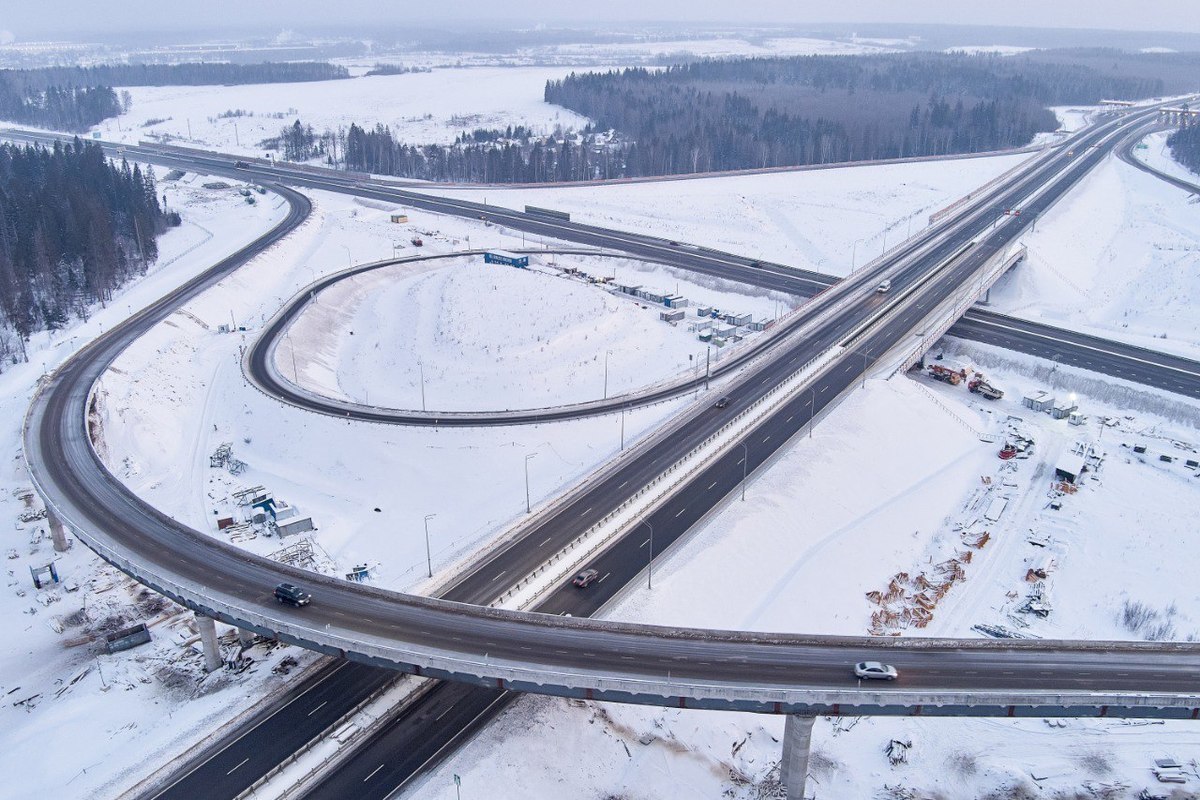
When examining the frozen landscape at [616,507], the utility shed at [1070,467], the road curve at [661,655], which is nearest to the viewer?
the road curve at [661,655]

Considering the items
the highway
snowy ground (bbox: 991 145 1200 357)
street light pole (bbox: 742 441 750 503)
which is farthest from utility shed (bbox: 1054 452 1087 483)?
snowy ground (bbox: 991 145 1200 357)

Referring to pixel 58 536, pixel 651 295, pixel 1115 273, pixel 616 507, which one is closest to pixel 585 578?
pixel 616 507

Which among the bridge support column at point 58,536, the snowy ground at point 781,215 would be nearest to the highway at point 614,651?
the bridge support column at point 58,536

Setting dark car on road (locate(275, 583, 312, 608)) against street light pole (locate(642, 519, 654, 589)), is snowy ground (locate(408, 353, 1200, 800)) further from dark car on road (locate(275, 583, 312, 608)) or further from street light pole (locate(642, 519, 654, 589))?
dark car on road (locate(275, 583, 312, 608))

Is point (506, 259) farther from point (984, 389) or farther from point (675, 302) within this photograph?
point (984, 389)

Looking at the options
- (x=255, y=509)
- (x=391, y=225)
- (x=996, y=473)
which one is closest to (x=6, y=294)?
(x=255, y=509)

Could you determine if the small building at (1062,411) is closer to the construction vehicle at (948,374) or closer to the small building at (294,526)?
the construction vehicle at (948,374)

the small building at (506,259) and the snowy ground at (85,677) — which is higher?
the small building at (506,259)
